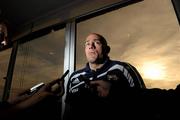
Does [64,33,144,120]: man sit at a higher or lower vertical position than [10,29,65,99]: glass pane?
lower

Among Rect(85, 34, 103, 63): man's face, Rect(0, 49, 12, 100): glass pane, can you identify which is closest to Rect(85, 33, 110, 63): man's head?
Rect(85, 34, 103, 63): man's face

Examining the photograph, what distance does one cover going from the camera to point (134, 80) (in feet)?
4.68

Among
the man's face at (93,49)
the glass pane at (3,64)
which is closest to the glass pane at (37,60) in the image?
the glass pane at (3,64)

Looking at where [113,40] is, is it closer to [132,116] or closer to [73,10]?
[73,10]

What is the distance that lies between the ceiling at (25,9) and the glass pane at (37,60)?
1.04ft

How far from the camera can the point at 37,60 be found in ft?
9.04

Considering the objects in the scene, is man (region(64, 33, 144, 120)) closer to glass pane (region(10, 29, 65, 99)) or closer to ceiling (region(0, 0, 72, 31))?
glass pane (region(10, 29, 65, 99))

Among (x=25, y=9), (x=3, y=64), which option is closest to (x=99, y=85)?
(x=25, y=9)

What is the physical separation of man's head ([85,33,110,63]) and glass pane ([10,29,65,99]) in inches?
23.8

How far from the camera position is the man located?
1.11 m

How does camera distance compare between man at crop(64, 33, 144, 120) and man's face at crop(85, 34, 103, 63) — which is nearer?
man at crop(64, 33, 144, 120)

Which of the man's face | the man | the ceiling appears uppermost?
the ceiling

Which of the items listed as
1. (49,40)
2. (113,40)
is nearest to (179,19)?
(113,40)

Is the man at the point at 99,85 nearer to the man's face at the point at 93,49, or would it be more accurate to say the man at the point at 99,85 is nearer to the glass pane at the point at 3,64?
the man's face at the point at 93,49
